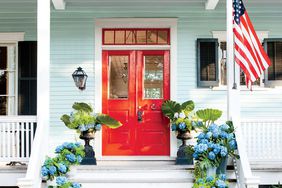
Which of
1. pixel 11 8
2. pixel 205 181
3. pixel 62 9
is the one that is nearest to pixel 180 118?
pixel 205 181

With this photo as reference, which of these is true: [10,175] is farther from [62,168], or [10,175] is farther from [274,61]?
[274,61]

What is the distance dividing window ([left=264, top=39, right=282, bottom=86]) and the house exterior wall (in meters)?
0.21

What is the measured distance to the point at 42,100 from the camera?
6430mm

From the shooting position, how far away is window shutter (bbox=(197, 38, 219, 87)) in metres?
8.00

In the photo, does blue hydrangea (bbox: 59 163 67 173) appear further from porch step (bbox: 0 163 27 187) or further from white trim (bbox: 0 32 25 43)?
white trim (bbox: 0 32 25 43)

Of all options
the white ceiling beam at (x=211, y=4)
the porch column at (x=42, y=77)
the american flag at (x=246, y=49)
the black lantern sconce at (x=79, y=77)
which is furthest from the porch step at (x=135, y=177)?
the white ceiling beam at (x=211, y=4)

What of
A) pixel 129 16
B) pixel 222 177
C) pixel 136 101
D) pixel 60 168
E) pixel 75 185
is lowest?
pixel 75 185

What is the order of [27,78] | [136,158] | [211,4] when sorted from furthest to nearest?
[136,158]
[27,78]
[211,4]

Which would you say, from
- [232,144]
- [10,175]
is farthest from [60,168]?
[232,144]

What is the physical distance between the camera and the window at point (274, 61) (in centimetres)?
802

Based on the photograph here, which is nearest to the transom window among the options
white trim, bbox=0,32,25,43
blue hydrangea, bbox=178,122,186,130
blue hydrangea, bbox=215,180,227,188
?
white trim, bbox=0,32,25,43

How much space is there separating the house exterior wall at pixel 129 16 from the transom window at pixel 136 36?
241 mm

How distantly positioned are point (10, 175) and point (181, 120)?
2771 mm

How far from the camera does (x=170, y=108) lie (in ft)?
25.0
